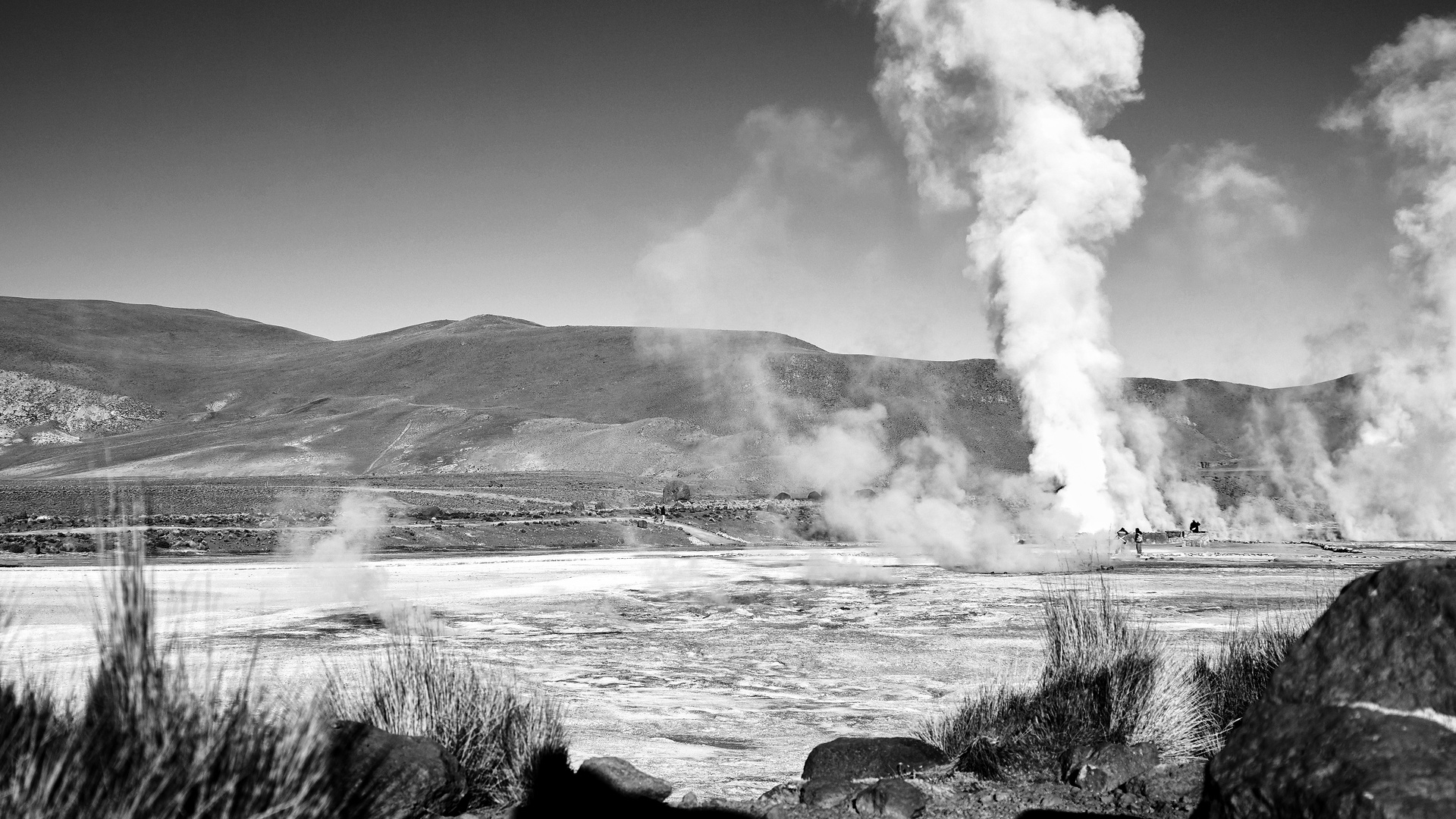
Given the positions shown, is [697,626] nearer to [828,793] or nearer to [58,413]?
[828,793]

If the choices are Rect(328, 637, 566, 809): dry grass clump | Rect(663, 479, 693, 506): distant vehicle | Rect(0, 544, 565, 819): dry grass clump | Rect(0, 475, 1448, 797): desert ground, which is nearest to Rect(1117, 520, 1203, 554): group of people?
Rect(0, 475, 1448, 797): desert ground

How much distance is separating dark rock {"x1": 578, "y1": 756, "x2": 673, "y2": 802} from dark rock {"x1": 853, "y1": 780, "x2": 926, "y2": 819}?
1.60 m

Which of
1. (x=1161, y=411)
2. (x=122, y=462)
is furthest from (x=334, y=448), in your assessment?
(x=1161, y=411)

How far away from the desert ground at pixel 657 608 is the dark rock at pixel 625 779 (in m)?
1.05

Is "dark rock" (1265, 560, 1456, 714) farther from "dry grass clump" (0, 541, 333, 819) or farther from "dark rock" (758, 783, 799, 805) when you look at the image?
"dry grass clump" (0, 541, 333, 819)

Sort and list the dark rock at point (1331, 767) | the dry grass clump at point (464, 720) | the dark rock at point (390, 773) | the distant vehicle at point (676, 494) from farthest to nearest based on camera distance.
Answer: the distant vehicle at point (676, 494)
the dry grass clump at point (464, 720)
the dark rock at point (390, 773)
the dark rock at point (1331, 767)

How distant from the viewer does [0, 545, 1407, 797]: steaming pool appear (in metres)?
12.5

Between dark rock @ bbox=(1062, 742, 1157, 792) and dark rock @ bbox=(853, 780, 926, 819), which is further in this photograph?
dark rock @ bbox=(1062, 742, 1157, 792)

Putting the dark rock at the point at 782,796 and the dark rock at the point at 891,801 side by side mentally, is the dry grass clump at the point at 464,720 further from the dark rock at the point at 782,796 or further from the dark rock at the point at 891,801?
the dark rock at the point at 891,801

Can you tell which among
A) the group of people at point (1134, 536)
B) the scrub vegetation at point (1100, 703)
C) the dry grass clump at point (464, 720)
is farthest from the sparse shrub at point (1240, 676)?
the group of people at point (1134, 536)

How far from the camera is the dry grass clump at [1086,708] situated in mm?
8328

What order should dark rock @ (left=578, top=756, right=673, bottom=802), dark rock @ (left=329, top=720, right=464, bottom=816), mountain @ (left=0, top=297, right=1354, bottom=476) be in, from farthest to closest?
mountain @ (left=0, top=297, right=1354, bottom=476) → dark rock @ (left=578, top=756, right=673, bottom=802) → dark rock @ (left=329, top=720, right=464, bottom=816)

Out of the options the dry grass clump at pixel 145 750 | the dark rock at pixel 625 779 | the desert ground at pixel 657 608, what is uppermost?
the dry grass clump at pixel 145 750

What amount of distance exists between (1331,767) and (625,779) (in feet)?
16.9
